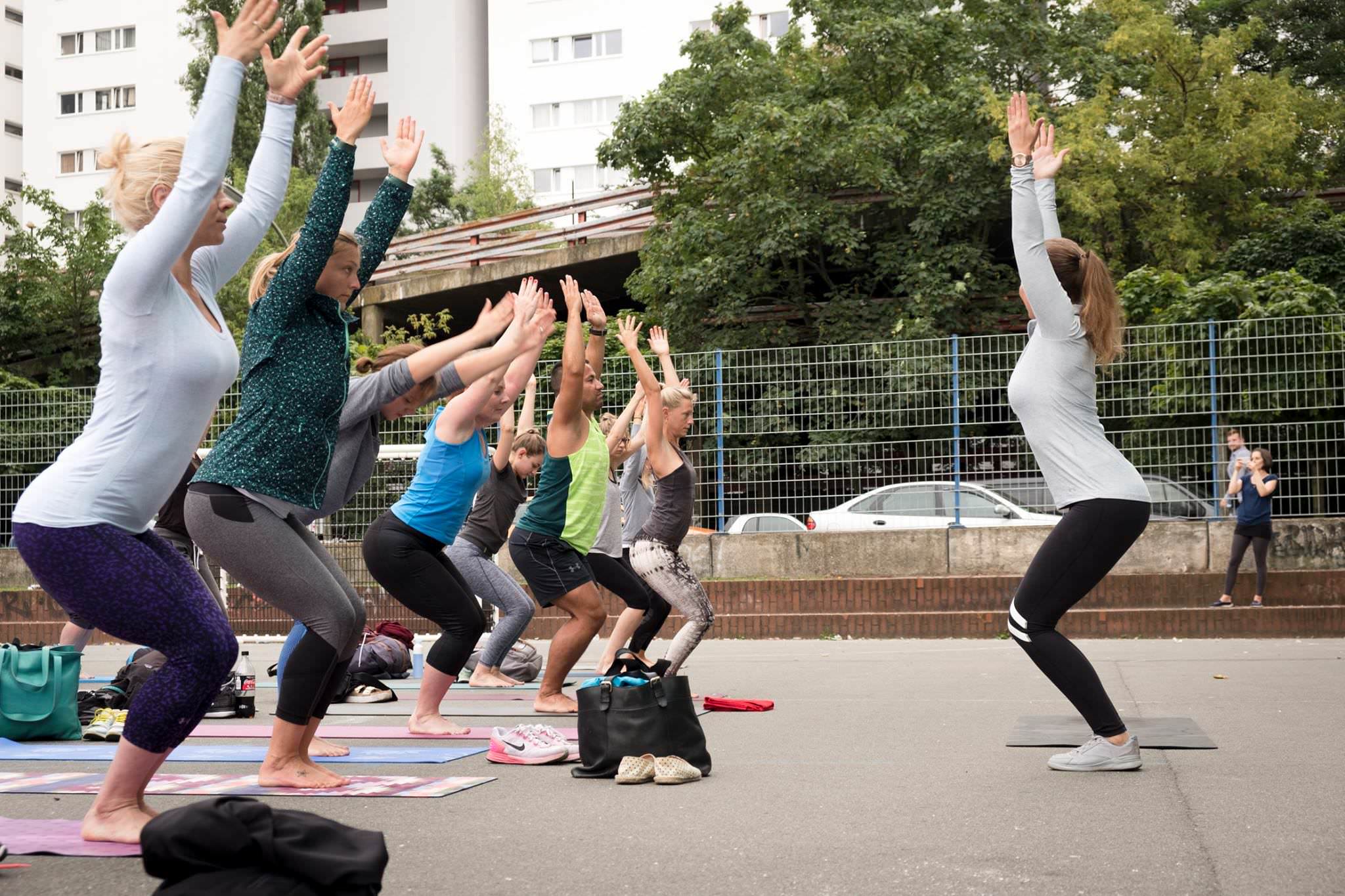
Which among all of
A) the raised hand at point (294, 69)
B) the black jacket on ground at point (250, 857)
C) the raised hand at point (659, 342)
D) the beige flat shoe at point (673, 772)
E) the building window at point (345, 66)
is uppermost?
the building window at point (345, 66)

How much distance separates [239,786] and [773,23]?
5018cm

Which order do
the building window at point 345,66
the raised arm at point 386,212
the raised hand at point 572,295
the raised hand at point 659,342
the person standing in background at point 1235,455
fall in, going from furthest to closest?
the building window at point 345,66, the person standing in background at point 1235,455, the raised hand at point 659,342, the raised hand at point 572,295, the raised arm at point 386,212

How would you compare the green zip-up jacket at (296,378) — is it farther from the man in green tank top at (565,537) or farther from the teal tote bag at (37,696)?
the teal tote bag at (37,696)

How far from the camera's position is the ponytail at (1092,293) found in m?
5.90

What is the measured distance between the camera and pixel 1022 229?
5.68 meters

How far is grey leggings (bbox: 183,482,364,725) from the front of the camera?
4.91 meters

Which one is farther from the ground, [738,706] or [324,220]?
[324,220]

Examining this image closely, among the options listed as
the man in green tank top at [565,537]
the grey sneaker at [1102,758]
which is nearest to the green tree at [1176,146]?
the man in green tank top at [565,537]

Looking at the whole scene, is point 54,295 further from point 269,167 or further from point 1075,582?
point 1075,582

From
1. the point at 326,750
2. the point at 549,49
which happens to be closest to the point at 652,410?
the point at 326,750

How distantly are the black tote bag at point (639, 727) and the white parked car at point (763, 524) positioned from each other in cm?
992

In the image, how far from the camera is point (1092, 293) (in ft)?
19.5

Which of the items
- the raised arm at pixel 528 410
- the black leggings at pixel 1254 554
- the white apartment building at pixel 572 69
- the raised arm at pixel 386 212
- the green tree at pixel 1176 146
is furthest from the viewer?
the white apartment building at pixel 572 69

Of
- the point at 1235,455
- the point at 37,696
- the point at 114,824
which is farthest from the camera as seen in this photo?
the point at 1235,455
